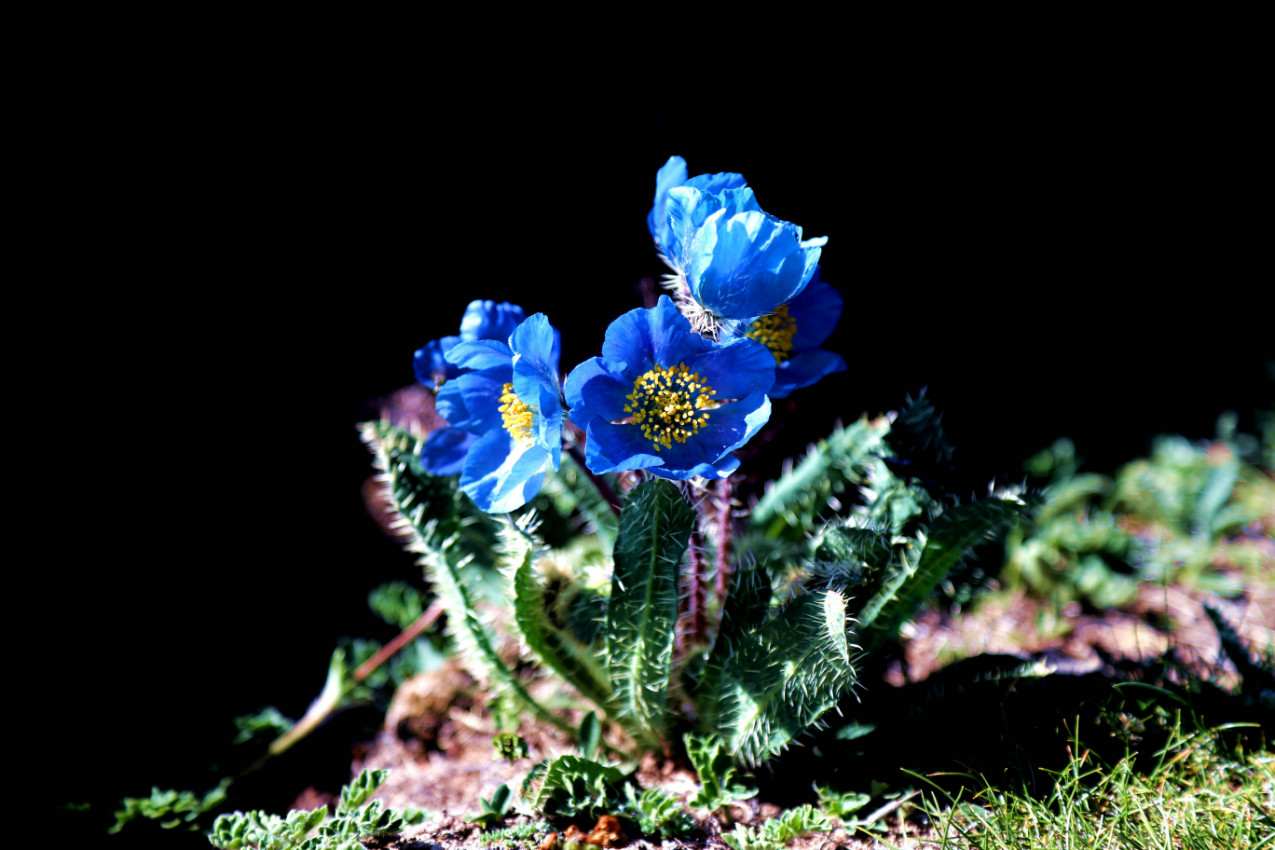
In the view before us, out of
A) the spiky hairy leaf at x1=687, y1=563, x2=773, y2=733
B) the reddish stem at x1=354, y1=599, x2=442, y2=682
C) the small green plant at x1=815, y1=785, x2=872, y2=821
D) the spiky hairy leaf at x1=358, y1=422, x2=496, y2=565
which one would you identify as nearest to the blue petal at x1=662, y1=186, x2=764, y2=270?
the spiky hairy leaf at x1=687, y1=563, x2=773, y2=733

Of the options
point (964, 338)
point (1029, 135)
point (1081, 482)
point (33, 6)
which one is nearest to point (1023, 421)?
point (1081, 482)

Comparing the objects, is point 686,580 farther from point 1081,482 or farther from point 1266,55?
point 1266,55

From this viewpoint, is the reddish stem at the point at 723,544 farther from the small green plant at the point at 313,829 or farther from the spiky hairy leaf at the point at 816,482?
the small green plant at the point at 313,829

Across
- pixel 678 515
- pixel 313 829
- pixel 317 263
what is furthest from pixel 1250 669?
pixel 317 263

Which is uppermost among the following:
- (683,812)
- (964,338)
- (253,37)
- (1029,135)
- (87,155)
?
(253,37)

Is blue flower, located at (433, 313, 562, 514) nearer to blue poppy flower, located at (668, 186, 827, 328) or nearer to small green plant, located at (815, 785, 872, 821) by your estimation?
blue poppy flower, located at (668, 186, 827, 328)
